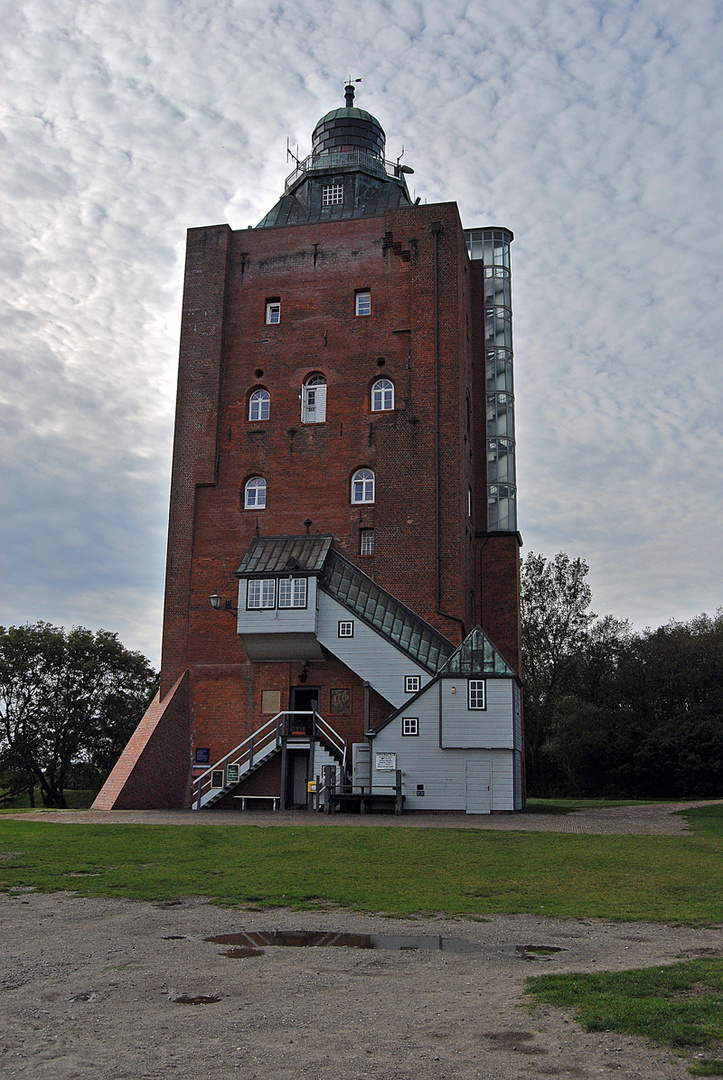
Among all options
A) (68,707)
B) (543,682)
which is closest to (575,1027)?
(68,707)

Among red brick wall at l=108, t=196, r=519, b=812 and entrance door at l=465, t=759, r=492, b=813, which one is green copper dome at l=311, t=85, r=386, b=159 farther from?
entrance door at l=465, t=759, r=492, b=813

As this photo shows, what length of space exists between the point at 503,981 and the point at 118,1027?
3343 millimetres

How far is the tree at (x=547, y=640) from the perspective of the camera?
208 ft

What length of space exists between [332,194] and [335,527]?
17.0 metres

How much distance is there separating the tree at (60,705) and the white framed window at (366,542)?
24773 millimetres

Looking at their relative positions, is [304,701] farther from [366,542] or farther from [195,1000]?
[195,1000]

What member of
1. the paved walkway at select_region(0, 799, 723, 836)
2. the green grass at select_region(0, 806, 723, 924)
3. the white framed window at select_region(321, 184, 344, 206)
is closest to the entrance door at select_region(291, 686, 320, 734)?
the paved walkway at select_region(0, 799, 723, 836)

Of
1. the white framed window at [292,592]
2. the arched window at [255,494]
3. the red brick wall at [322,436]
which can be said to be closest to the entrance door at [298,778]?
the red brick wall at [322,436]

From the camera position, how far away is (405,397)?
1555 inches

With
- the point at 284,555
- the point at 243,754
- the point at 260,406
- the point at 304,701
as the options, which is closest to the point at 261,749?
the point at 243,754

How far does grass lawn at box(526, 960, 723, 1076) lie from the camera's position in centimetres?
674

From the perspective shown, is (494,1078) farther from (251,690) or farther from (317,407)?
(317,407)

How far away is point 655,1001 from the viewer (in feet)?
24.8

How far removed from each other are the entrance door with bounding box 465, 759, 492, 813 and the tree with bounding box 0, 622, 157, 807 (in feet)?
101
